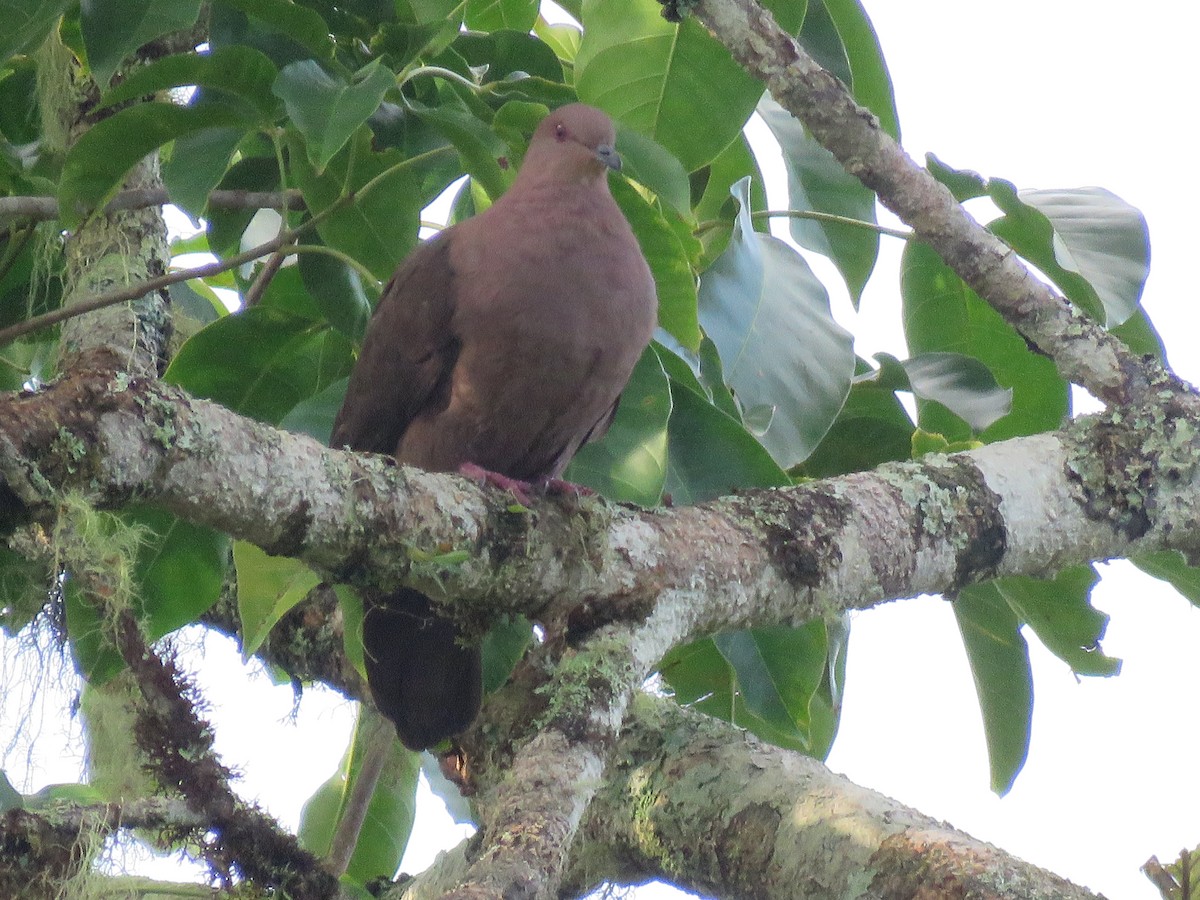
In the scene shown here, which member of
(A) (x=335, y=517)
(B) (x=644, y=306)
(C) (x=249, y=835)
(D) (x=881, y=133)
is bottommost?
(C) (x=249, y=835)

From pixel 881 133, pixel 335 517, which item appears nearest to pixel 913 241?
pixel 881 133

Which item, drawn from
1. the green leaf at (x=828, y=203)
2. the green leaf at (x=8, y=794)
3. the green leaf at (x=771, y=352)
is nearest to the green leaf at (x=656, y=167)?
the green leaf at (x=771, y=352)

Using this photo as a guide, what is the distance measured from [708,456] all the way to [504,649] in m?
0.51

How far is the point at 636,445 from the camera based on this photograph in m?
2.29

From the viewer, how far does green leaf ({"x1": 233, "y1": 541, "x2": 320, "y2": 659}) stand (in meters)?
2.09

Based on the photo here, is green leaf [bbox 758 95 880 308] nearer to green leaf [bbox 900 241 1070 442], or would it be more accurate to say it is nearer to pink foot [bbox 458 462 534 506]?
green leaf [bbox 900 241 1070 442]

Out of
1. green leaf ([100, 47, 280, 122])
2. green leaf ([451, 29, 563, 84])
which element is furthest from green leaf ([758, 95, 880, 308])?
green leaf ([100, 47, 280, 122])

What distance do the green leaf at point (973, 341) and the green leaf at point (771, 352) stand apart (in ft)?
1.68

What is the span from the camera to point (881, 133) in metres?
2.13

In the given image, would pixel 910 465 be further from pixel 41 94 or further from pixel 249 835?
pixel 41 94

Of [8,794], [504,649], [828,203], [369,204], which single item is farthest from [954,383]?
[8,794]

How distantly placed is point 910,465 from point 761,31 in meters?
0.76

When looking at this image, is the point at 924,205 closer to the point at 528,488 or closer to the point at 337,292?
the point at 528,488

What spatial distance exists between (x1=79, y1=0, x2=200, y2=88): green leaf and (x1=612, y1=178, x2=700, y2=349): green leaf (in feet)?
3.05
